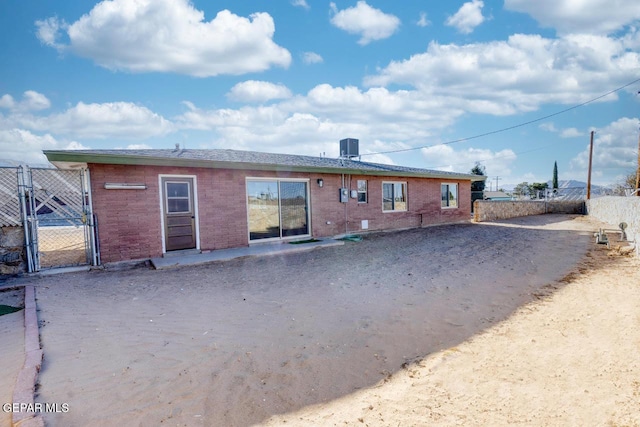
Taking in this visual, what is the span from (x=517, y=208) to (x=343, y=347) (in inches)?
Result: 882

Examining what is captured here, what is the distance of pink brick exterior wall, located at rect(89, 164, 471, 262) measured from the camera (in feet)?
24.9

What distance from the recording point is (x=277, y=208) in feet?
Answer: 34.6

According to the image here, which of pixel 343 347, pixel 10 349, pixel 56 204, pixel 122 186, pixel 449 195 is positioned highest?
pixel 122 186

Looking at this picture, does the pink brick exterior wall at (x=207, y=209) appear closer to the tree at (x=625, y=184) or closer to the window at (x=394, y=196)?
the window at (x=394, y=196)

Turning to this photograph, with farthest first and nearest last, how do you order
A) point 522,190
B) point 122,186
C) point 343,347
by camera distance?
point 522,190, point 122,186, point 343,347

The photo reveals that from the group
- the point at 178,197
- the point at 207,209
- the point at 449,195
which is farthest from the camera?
the point at 449,195

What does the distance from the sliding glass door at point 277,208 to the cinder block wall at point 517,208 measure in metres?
12.6

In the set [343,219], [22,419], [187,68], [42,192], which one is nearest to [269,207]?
[343,219]

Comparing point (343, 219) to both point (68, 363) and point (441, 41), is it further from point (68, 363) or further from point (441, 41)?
point (68, 363)

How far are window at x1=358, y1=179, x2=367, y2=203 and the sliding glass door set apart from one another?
2.66 meters

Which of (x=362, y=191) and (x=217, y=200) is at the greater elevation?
(x=362, y=191)

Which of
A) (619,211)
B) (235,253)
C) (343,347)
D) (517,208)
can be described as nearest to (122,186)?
(235,253)

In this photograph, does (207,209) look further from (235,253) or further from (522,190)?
(522,190)

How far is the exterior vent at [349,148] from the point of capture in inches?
600
